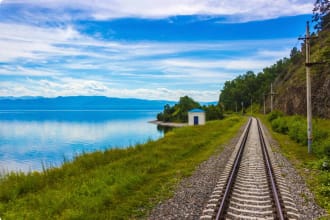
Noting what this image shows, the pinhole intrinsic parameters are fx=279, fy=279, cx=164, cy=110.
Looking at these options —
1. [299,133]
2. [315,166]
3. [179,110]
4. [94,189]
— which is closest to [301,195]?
[315,166]

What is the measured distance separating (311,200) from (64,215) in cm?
707

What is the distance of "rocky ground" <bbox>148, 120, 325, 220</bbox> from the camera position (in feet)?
24.2

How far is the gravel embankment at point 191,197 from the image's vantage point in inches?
291

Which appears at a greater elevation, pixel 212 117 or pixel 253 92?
pixel 253 92

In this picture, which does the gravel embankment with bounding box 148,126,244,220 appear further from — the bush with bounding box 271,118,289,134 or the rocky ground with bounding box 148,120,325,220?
the bush with bounding box 271,118,289,134

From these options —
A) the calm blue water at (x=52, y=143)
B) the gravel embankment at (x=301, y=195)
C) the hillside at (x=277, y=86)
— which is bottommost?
the calm blue water at (x=52, y=143)

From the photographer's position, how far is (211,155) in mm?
16891

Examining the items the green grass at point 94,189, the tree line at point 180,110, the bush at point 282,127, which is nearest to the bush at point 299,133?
the bush at point 282,127

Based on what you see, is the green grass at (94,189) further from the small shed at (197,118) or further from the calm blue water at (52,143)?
the small shed at (197,118)

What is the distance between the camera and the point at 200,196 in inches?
345

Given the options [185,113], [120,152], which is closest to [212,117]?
[185,113]

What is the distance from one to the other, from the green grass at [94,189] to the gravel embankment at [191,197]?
359mm

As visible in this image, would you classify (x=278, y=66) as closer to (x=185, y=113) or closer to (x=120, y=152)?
(x=185, y=113)

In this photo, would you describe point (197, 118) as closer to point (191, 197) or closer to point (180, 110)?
point (191, 197)
